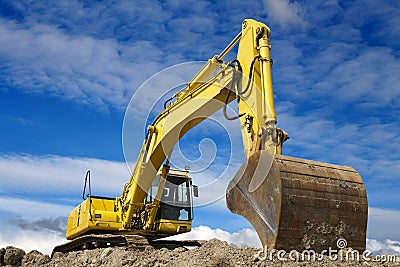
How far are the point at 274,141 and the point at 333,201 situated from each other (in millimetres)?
1063

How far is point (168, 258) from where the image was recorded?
7062mm

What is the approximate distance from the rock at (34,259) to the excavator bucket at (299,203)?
20.0ft

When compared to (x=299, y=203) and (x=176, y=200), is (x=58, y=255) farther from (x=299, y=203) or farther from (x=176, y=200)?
(x=299, y=203)

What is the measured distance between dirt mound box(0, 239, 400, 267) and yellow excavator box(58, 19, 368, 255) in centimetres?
25

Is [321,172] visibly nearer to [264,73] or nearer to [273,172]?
[273,172]

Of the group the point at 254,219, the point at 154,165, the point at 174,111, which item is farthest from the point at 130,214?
the point at 254,219

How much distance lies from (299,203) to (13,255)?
7769mm

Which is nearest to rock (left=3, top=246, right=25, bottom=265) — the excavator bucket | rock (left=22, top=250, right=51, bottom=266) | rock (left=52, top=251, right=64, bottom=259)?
rock (left=22, top=250, right=51, bottom=266)

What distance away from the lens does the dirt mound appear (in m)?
5.17

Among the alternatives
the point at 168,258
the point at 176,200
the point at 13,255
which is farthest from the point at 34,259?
Result: the point at 168,258

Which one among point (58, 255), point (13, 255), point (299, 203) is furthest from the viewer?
point (58, 255)

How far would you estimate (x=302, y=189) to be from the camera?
5.31 m

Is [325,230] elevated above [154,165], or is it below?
below

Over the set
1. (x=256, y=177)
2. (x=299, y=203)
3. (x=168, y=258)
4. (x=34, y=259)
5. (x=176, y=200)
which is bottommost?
(x=34, y=259)
